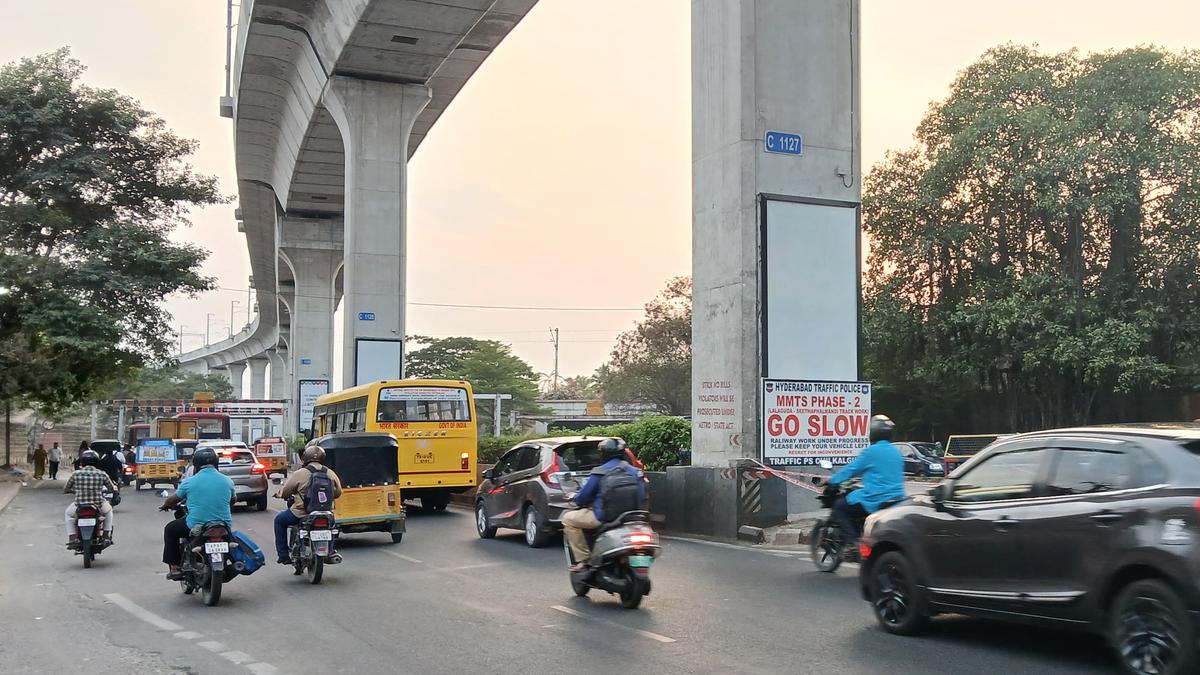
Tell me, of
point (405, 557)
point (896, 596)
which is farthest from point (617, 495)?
point (405, 557)

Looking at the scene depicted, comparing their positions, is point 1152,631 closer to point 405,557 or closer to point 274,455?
point 405,557

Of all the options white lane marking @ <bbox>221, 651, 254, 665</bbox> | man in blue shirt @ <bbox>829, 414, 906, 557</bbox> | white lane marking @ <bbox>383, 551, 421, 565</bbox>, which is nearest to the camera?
white lane marking @ <bbox>221, 651, 254, 665</bbox>

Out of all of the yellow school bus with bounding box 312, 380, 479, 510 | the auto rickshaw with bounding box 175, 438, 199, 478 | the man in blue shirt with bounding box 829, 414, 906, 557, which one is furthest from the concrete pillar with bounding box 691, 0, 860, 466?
the auto rickshaw with bounding box 175, 438, 199, 478

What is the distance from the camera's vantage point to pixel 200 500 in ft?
34.5

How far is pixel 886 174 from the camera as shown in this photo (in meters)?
40.9

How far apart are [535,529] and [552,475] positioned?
0.85 m

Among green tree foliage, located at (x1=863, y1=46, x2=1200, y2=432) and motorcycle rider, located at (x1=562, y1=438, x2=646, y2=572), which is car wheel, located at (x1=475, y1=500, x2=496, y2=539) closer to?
motorcycle rider, located at (x1=562, y1=438, x2=646, y2=572)

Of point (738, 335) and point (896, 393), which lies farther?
point (896, 393)

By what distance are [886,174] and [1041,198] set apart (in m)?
7.10

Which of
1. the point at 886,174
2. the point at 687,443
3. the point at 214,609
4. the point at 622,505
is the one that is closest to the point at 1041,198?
the point at 886,174

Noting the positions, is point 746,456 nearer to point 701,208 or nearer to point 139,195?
point 701,208

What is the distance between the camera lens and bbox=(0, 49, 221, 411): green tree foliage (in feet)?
116

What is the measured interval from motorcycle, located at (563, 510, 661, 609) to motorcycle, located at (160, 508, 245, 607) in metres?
3.65

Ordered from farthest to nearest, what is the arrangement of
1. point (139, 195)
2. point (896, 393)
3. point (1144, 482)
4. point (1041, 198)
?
point (896, 393)
point (139, 195)
point (1041, 198)
point (1144, 482)
